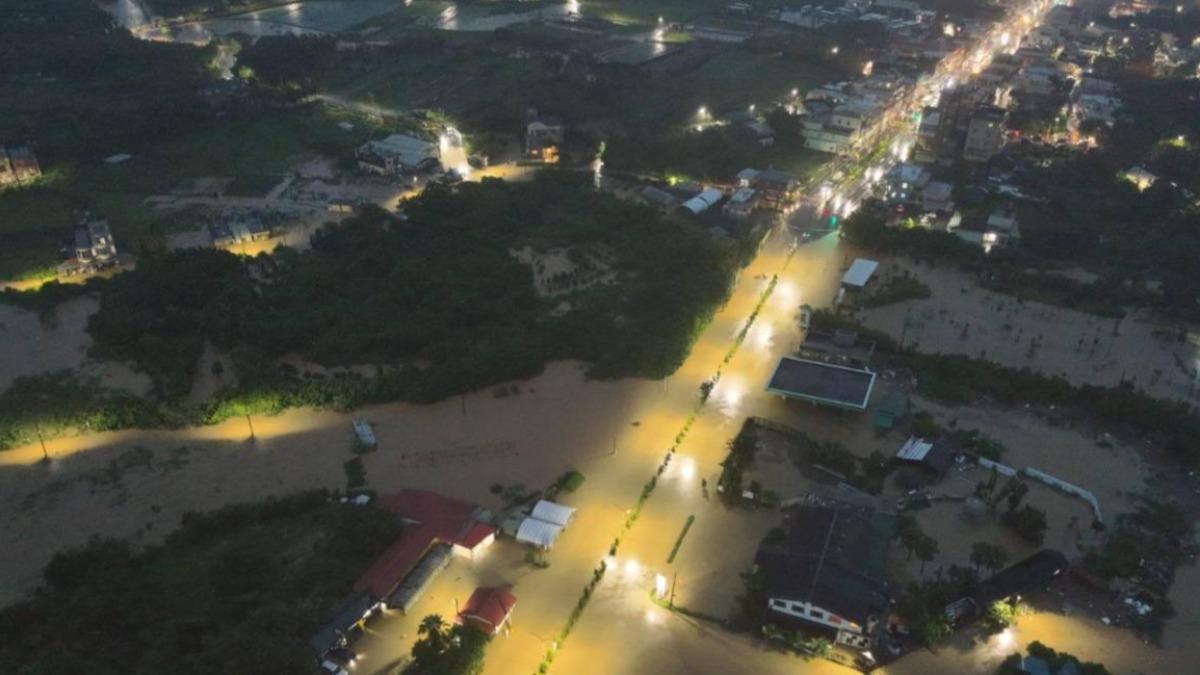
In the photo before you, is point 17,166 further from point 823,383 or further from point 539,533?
point 823,383

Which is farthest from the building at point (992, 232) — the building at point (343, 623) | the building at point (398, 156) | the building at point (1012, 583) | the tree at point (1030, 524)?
the building at point (343, 623)

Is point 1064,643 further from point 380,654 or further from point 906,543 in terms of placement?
point 380,654

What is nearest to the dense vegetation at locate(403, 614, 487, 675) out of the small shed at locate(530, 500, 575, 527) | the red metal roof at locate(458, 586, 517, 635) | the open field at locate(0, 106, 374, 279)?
the red metal roof at locate(458, 586, 517, 635)

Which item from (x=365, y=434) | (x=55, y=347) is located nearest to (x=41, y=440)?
(x=55, y=347)

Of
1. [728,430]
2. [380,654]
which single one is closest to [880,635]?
[728,430]

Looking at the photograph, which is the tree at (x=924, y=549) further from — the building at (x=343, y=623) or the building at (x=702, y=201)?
the building at (x=702, y=201)

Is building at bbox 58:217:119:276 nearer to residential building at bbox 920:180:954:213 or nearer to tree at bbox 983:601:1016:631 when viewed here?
tree at bbox 983:601:1016:631

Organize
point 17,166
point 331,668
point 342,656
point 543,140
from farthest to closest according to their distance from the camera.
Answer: point 543,140 < point 17,166 < point 342,656 < point 331,668
